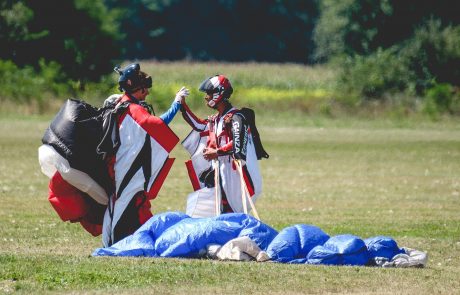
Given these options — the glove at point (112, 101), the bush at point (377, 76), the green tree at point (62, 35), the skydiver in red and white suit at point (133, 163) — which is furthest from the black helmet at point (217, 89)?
the green tree at point (62, 35)

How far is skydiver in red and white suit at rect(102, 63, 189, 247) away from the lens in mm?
13492

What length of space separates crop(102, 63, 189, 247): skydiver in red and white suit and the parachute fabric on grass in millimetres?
520

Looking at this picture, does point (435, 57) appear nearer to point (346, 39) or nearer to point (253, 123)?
point (346, 39)

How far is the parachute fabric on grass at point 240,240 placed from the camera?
41.4ft

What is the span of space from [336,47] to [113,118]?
4511 cm

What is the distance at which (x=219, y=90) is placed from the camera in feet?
46.0

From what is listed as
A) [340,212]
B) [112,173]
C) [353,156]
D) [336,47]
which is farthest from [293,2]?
[112,173]

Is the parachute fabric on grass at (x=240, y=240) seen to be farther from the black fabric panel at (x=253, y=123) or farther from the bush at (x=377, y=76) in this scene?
the bush at (x=377, y=76)

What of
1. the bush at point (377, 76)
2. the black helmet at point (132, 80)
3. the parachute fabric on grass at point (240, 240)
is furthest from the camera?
the bush at point (377, 76)

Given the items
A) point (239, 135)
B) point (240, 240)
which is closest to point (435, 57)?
point (239, 135)

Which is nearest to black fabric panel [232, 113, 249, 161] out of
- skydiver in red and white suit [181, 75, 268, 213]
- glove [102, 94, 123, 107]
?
skydiver in red and white suit [181, 75, 268, 213]

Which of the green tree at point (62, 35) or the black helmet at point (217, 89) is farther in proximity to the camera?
the green tree at point (62, 35)

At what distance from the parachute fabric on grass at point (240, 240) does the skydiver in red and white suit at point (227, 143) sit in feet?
3.71

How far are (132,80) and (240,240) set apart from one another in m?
2.26
